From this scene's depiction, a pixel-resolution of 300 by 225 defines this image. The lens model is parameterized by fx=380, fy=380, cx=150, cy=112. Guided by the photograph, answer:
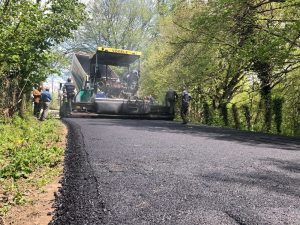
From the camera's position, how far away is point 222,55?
18.0 meters

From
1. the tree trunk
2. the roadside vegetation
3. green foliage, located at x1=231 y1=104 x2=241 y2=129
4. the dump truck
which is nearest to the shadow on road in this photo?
the tree trunk

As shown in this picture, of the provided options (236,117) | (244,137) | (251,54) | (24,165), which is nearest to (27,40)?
(24,165)

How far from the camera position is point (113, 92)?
19219mm

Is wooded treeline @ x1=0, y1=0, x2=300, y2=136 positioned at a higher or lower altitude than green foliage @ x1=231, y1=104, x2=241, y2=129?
higher

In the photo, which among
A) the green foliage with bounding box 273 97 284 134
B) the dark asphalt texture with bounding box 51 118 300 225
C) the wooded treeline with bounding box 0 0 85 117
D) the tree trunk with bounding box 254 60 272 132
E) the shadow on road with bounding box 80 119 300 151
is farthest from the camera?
the tree trunk with bounding box 254 60 272 132

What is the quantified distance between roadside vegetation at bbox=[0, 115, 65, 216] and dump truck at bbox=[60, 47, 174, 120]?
6944 millimetres

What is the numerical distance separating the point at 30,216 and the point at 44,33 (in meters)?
10.3

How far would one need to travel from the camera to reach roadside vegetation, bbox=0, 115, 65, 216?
5.00 m

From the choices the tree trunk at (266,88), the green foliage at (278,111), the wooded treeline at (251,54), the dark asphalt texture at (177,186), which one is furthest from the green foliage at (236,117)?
the dark asphalt texture at (177,186)

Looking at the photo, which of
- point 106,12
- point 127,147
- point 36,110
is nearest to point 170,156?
point 127,147

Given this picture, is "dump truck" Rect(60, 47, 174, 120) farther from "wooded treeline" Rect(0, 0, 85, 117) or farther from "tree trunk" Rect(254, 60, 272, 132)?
"tree trunk" Rect(254, 60, 272, 132)

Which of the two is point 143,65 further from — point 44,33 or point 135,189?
point 135,189

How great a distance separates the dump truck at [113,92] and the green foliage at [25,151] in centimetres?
567

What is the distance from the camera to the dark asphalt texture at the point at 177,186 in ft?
12.1
